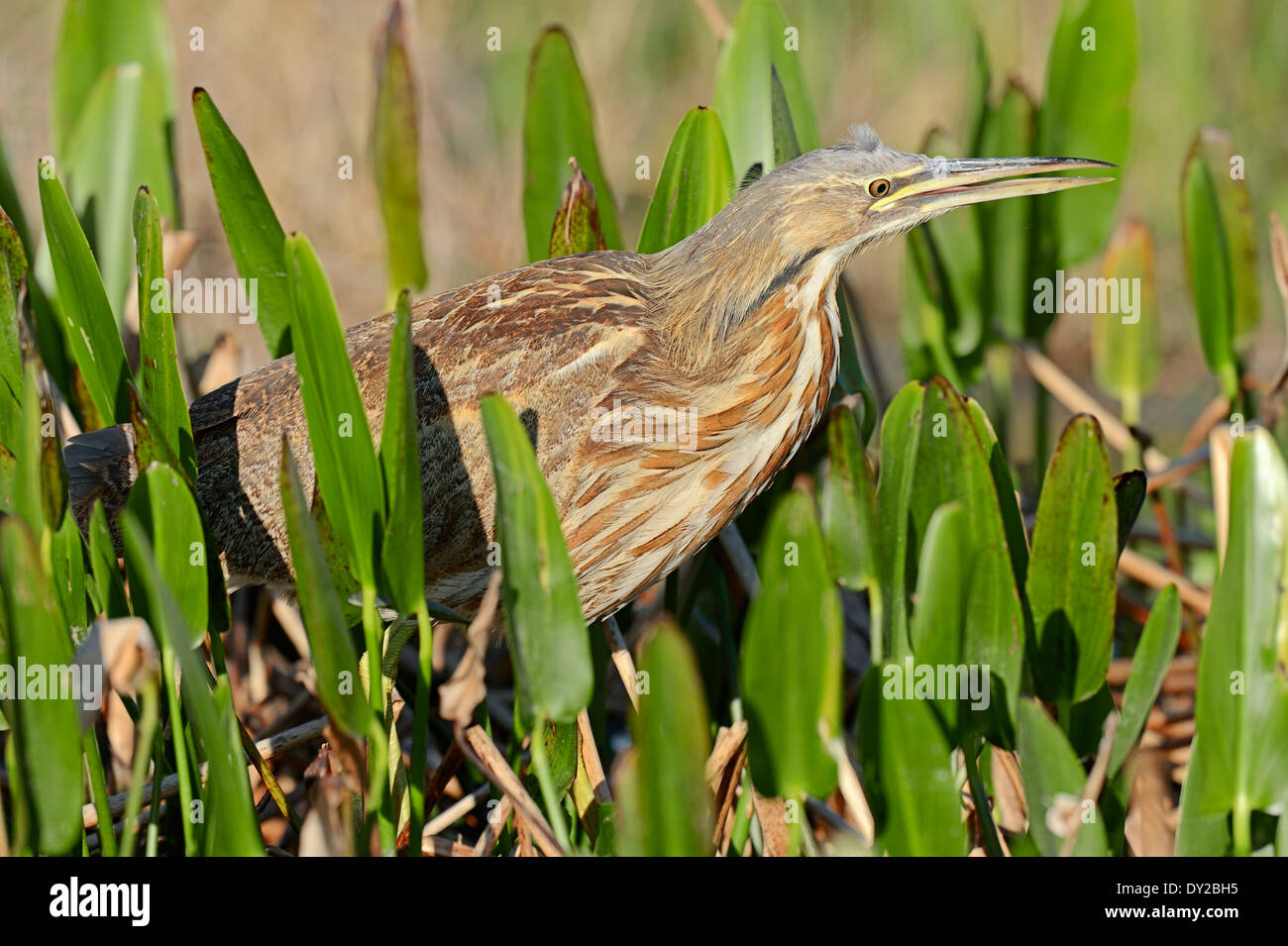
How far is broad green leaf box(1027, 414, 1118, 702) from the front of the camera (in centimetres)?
186

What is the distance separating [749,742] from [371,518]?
569mm

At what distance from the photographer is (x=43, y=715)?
1.48m

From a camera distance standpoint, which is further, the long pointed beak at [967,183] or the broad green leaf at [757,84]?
the broad green leaf at [757,84]

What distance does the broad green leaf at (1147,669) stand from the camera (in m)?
1.80

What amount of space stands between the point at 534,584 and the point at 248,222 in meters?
1.16

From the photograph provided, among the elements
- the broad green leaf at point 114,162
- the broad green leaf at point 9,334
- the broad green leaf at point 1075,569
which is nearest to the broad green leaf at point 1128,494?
the broad green leaf at point 1075,569

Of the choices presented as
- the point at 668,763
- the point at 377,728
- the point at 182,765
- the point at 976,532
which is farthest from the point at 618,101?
the point at 668,763

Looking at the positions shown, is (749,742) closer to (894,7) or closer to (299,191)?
(299,191)

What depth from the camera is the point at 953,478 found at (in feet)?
6.15

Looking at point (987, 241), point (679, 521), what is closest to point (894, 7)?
point (987, 241)

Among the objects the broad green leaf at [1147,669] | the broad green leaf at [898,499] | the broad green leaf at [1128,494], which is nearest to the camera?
the broad green leaf at [1147,669]

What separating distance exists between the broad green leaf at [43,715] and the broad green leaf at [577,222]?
1.32 m

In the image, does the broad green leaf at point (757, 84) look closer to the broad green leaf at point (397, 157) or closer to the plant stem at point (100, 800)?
the broad green leaf at point (397, 157)

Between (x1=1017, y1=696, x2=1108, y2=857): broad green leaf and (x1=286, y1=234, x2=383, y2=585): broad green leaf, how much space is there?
87 centimetres
